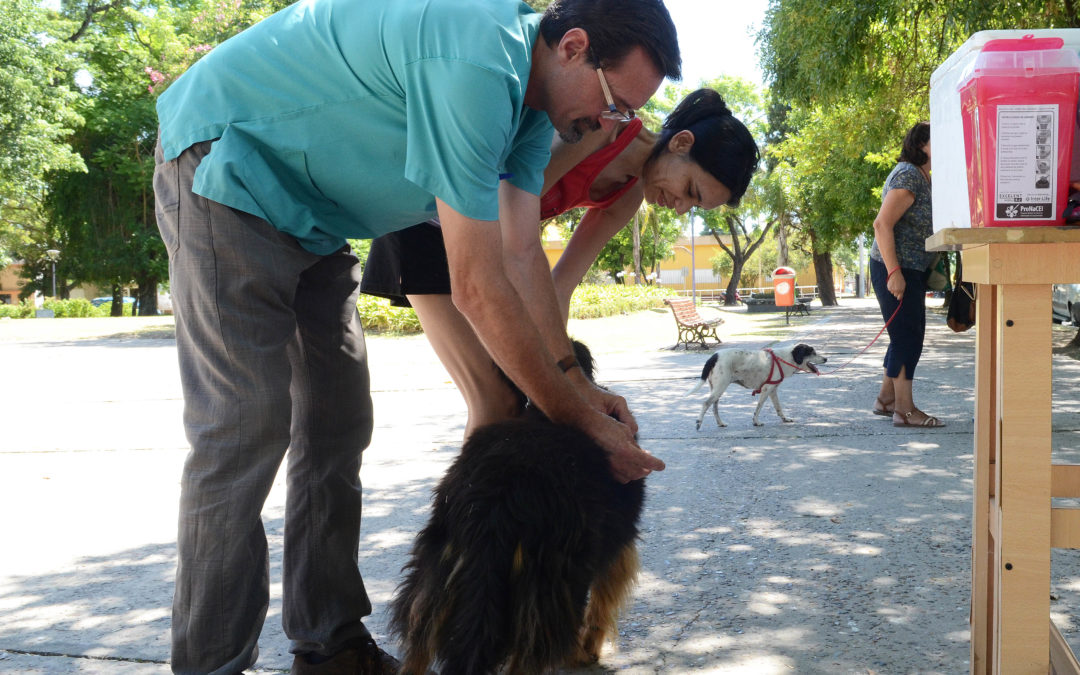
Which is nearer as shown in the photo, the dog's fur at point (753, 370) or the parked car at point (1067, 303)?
the dog's fur at point (753, 370)

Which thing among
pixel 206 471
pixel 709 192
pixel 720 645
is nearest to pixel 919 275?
pixel 709 192

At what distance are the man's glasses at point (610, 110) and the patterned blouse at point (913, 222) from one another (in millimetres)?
4319

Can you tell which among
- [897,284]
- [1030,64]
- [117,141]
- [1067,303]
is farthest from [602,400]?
[117,141]

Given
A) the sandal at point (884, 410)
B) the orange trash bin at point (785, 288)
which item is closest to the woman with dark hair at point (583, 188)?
the sandal at point (884, 410)

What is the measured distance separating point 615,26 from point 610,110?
0.67 feet

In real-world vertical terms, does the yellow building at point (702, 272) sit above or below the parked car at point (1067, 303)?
above

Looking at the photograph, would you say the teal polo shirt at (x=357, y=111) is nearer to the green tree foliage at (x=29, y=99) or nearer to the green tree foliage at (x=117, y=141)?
the green tree foliage at (x=29, y=99)

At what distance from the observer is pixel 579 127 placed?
2141mm

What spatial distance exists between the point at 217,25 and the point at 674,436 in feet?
75.0

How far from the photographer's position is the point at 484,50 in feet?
5.76

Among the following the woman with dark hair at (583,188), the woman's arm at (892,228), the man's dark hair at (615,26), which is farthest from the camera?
the woman's arm at (892,228)

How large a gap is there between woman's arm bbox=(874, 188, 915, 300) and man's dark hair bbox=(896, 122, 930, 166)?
28 cm

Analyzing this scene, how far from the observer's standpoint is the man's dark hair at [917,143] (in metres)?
5.79

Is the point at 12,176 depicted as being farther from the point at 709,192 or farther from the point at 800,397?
the point at 709,192
